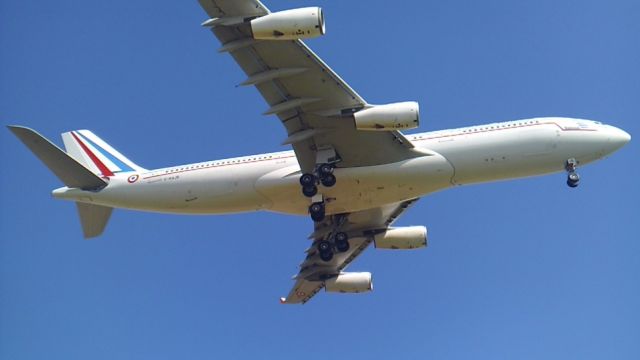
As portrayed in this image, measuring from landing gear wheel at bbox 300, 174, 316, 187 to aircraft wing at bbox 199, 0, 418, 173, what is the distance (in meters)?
0.45

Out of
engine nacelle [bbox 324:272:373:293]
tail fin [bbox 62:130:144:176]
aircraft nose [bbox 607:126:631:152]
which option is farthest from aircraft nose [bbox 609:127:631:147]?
tail fin [bbox 62:130:144:176]

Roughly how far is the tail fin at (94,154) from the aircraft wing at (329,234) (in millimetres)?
11451

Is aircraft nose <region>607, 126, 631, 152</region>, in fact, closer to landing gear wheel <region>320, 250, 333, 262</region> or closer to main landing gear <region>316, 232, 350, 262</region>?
main landing gear <region>316, 232, 350, 262</region>

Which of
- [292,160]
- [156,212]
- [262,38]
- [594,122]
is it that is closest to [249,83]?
[262,38]

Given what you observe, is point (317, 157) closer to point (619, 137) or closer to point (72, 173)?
point (72, 173)

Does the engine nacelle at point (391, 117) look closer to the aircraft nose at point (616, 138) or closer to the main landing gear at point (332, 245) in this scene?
the aircraft nose at point (616, 138)

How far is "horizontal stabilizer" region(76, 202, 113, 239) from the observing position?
49938 millimetres

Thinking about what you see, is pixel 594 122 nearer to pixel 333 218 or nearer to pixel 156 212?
pixel 333 218

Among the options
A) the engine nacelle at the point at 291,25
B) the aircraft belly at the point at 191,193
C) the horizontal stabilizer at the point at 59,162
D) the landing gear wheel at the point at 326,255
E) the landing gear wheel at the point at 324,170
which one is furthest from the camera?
the landing gear wheel at the point at 326,255

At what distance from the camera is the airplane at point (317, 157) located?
42531 millimetres

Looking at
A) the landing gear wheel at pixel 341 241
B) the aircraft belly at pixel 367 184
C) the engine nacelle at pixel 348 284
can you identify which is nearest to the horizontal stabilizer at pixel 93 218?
the aircraft belly at pixel 367 184

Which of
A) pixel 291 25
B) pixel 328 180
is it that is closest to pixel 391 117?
pixel 328 180

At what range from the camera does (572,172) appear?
46.0 metres

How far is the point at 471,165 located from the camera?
1775 inches
